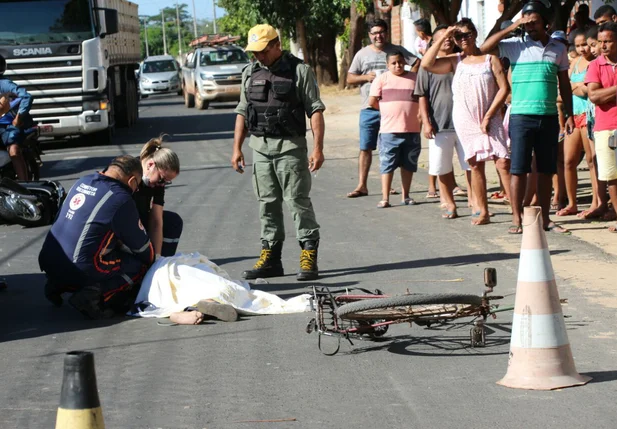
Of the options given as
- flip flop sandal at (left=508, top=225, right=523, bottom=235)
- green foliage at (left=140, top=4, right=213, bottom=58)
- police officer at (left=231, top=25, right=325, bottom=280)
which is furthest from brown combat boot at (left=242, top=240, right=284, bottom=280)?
green foliage at (left=140, top=4, right=213, bottom=58)

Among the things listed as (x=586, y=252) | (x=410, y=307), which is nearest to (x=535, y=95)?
(x=586, y=252)

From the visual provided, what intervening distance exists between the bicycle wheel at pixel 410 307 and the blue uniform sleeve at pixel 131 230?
1.92 metres

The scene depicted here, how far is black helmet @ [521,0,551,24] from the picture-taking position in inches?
388

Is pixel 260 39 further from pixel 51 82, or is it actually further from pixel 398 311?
pixel 51 82

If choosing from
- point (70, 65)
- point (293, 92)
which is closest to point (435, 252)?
point (293, 92)

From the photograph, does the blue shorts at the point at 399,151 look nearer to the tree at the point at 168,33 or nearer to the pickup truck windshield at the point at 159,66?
the pickup truck windshield at the point at 159,66

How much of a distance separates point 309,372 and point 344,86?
37492 mm

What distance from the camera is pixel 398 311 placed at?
6.25 meters

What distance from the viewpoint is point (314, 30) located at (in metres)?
43.2

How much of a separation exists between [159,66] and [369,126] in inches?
1672

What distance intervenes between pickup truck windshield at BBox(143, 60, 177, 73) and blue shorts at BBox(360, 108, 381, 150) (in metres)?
41.7

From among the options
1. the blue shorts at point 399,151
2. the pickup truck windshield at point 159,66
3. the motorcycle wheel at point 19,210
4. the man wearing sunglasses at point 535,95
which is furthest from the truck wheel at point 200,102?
the man wearing sunglasses at point 535,95

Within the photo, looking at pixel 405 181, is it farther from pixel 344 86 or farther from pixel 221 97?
pixel 344 86

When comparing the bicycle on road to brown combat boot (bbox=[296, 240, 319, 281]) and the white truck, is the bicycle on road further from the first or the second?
the white truck
